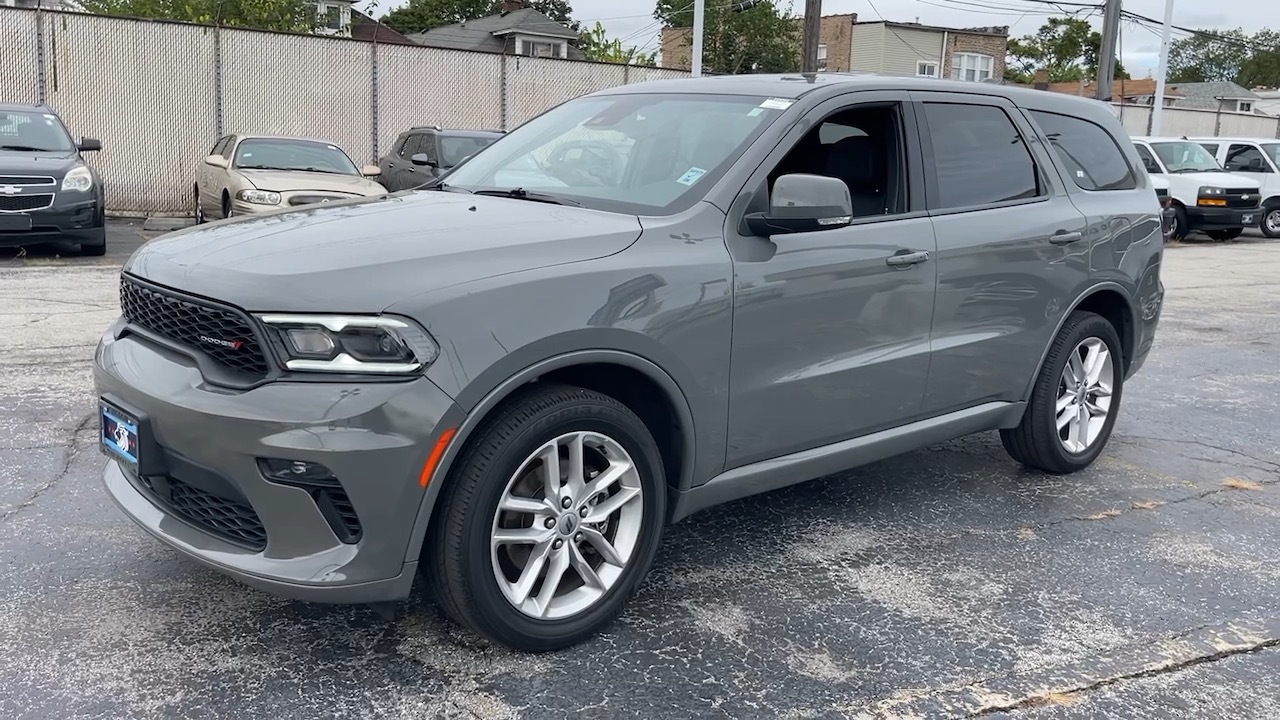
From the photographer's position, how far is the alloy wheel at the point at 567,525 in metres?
3.22

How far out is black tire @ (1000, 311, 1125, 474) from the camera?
504 centimetres

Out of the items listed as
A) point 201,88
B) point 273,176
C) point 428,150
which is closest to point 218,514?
point 273,176

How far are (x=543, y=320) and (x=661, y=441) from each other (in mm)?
741

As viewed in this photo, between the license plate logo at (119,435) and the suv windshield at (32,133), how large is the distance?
32.6 ft

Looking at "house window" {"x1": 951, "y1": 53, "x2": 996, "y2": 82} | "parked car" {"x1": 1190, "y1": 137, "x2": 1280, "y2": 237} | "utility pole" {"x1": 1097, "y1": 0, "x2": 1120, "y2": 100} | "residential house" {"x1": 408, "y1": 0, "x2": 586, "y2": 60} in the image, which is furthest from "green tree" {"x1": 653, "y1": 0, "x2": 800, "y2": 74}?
"parked car" {"x1": 1190, "y1": 137, "x2": 1280, "y2": 237}

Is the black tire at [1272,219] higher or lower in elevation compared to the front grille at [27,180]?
lower

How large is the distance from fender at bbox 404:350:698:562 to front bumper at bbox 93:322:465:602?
4 cm

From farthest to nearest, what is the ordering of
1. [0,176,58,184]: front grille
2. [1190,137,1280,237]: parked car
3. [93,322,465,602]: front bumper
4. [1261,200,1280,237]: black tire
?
[1261,200,1280,237]: black tire → [1190,137,1280,237]: parked car → [0,176,58,184]: front grille → [93,322,465,602]: front bumper

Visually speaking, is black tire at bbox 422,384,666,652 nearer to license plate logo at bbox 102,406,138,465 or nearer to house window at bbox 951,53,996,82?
license plate logo at bbox 102,406,138,465

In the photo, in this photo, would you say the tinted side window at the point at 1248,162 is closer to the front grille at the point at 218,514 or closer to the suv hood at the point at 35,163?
the suv hood at the point at 35,163

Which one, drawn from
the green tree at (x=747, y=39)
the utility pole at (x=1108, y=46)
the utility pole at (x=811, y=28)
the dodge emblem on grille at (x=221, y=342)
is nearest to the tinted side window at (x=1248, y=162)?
the utility pole at (x=1108, y=46)

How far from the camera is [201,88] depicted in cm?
1823

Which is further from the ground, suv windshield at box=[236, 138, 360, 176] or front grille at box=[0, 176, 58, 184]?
suv windshield at box=[236, 138, 360, 176]

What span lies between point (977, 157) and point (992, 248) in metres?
0.43
